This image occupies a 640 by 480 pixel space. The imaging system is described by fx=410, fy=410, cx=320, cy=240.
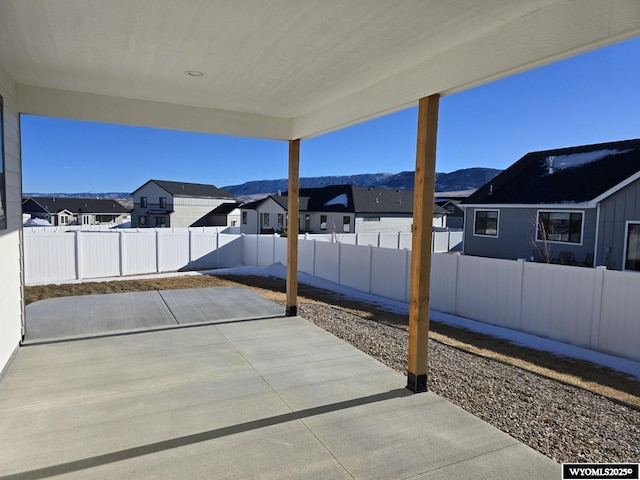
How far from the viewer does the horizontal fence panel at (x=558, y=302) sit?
701 centimetres

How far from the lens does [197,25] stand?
331cm

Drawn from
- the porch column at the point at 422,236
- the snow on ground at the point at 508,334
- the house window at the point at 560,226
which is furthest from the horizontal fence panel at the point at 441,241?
the porch column at the point at 422,236

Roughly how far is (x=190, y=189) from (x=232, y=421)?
43.0m

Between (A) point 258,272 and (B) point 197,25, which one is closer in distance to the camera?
(B) point 197,25

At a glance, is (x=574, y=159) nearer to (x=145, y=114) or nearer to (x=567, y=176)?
(x=567, y=176)

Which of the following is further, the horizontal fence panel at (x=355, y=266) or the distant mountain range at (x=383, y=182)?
the distant mountain range at (x=383, y=182)

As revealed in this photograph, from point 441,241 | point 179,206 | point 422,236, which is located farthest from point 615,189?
point 179,206

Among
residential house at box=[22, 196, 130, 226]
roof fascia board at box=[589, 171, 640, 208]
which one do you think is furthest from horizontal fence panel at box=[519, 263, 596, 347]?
residential house at box=[22, 196, 130, 226]

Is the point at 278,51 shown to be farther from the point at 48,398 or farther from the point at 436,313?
the point at 436,313

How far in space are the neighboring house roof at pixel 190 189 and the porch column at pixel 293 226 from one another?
3769 centimetres

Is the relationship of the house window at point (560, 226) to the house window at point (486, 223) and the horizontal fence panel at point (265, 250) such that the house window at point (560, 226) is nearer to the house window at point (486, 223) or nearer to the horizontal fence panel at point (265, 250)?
the house window at point (486, 223)

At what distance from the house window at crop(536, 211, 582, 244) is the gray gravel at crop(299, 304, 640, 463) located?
10917 millimetres

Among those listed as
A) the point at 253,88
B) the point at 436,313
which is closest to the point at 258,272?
the point at 436,313

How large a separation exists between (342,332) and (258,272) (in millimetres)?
8235
